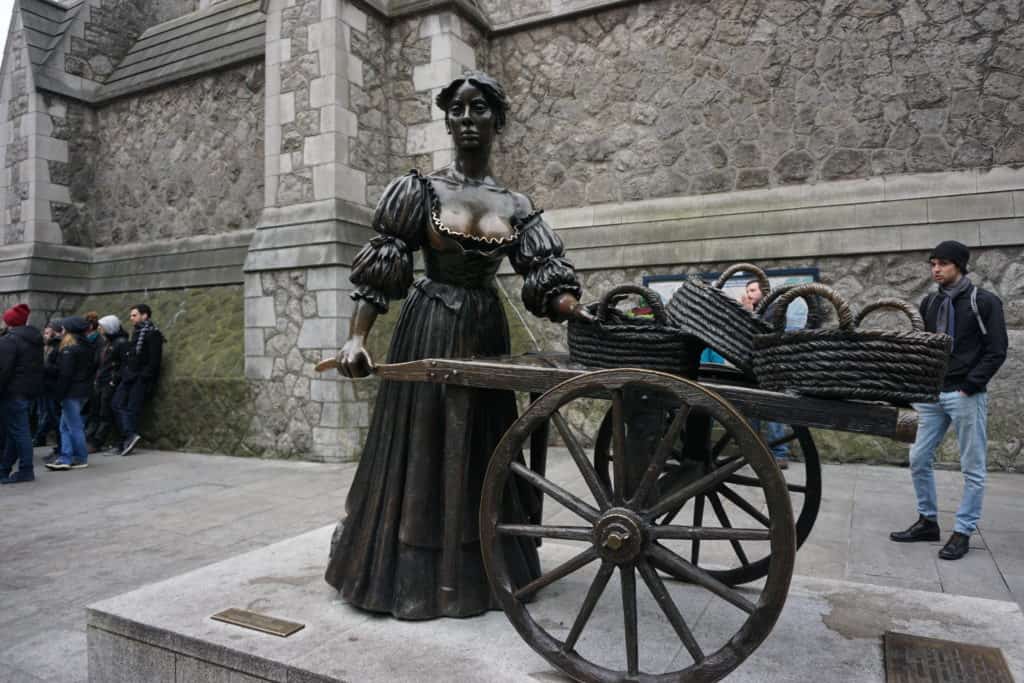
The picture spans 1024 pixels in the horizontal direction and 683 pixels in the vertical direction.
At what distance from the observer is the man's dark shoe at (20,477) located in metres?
6.95

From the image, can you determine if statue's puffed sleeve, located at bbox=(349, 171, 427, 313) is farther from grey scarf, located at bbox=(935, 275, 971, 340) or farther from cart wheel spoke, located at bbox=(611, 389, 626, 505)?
grey scarf, located at bbox=(935, 275, 971, 340)

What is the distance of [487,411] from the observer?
2760 millimetres

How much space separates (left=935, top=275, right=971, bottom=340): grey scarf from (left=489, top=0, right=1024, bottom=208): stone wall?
3.31m

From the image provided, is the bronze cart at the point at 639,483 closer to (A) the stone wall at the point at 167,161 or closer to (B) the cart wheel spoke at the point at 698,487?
(B) the cart wheel spoke at the point at 698,487

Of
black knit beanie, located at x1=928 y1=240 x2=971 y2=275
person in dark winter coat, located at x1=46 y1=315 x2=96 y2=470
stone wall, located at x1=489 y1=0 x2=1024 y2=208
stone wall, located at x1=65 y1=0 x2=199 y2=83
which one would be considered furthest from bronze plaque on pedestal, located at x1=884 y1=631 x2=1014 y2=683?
stone wall, located at x1=65 y1=0 x2=199 y2=83

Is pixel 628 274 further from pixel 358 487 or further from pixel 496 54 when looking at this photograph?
pixel 358 487

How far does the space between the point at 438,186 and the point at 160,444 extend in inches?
306

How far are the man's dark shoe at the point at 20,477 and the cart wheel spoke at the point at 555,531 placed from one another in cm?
694

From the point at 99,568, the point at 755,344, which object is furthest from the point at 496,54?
the point at 755,344

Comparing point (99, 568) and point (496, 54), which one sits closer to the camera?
point (99, 568)

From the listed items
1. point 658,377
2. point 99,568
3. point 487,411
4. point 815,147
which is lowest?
point 99,568

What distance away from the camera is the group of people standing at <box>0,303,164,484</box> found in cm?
693

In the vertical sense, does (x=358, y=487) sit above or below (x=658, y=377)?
below

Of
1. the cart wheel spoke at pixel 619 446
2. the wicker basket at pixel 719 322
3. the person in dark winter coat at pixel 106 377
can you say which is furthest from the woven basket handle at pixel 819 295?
the person in dark winter coat at pixel 106 377
